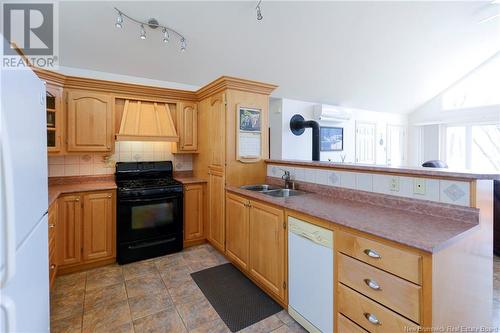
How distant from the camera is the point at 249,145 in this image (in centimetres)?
305

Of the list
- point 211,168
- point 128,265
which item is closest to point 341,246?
point 211,168

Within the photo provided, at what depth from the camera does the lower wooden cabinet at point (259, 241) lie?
6.56 feet

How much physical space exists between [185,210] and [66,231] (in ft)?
4.19

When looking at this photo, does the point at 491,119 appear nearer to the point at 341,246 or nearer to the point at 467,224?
the point at 467,224

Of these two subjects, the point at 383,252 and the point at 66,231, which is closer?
Result: the point at 383,252

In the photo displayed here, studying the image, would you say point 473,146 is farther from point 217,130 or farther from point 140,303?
point 140,303

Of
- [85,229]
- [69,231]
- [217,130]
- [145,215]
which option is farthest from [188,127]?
[69,231]

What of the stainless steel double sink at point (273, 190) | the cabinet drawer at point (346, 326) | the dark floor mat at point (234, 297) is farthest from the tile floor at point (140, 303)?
the stainless steel double sink at point (273, 190)

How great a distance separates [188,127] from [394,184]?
8.85ft

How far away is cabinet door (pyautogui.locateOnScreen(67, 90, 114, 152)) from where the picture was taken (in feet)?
9.24

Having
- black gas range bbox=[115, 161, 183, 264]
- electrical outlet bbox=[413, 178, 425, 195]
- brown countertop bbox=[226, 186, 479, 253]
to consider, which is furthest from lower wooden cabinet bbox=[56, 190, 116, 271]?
electrical outlet bbox=[413, 178, 425, 195]

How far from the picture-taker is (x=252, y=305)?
6.88 feet

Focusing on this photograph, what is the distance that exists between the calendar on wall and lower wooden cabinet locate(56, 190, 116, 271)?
158 centimetres

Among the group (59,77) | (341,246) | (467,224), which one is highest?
(59,77)
